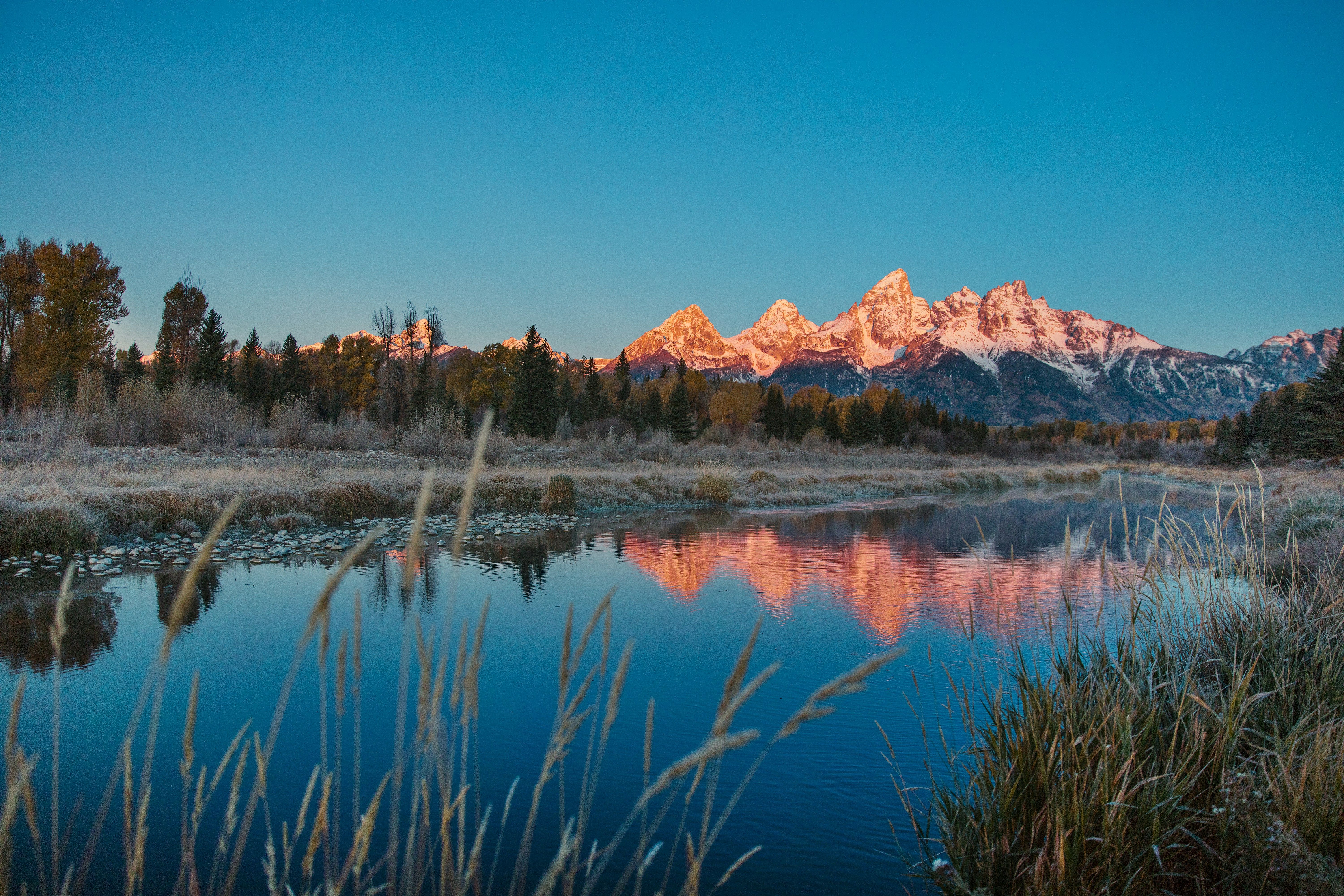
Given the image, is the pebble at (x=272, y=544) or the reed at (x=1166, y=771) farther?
the pebble at (x=272, y=544)

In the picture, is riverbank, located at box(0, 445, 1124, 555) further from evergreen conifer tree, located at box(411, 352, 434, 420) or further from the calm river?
evergreen conifer tree, located at box(411, 352, 434, 420)

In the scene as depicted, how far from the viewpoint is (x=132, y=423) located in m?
21.2

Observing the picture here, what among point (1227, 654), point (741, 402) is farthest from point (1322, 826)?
point (741, 402)

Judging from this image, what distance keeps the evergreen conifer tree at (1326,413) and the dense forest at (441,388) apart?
0.11 metres

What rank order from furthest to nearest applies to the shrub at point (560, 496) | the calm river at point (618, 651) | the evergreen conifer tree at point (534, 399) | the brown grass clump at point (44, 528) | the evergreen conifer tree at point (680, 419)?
1. the evergreen conifer tree at point (680, 419)
2. the evergreen conifer tree at point (534, 399)
3. the shrub at point (560, 496)
4. the brown grass clump at point (44, 528)
5. the calm river at point (618, 651)

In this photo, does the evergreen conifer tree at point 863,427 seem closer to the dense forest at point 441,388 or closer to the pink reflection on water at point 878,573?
the dense forest at point 441,388

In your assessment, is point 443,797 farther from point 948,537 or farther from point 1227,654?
point 948,537

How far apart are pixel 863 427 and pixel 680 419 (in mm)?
22858

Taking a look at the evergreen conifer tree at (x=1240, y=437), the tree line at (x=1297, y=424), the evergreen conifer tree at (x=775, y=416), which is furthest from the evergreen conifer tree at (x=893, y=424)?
the tree line at (x=1297, y=424)

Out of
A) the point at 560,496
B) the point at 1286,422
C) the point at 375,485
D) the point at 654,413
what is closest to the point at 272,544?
the point at 375,485

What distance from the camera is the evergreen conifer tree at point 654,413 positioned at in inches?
2211

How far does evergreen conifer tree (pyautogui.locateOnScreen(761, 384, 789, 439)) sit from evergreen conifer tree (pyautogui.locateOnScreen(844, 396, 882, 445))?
20.1ft

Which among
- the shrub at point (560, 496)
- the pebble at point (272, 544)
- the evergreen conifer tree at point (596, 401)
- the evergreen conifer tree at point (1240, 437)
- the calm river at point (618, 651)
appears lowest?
the calm river at point (618, 651)

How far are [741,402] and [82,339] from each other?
2018 inches
